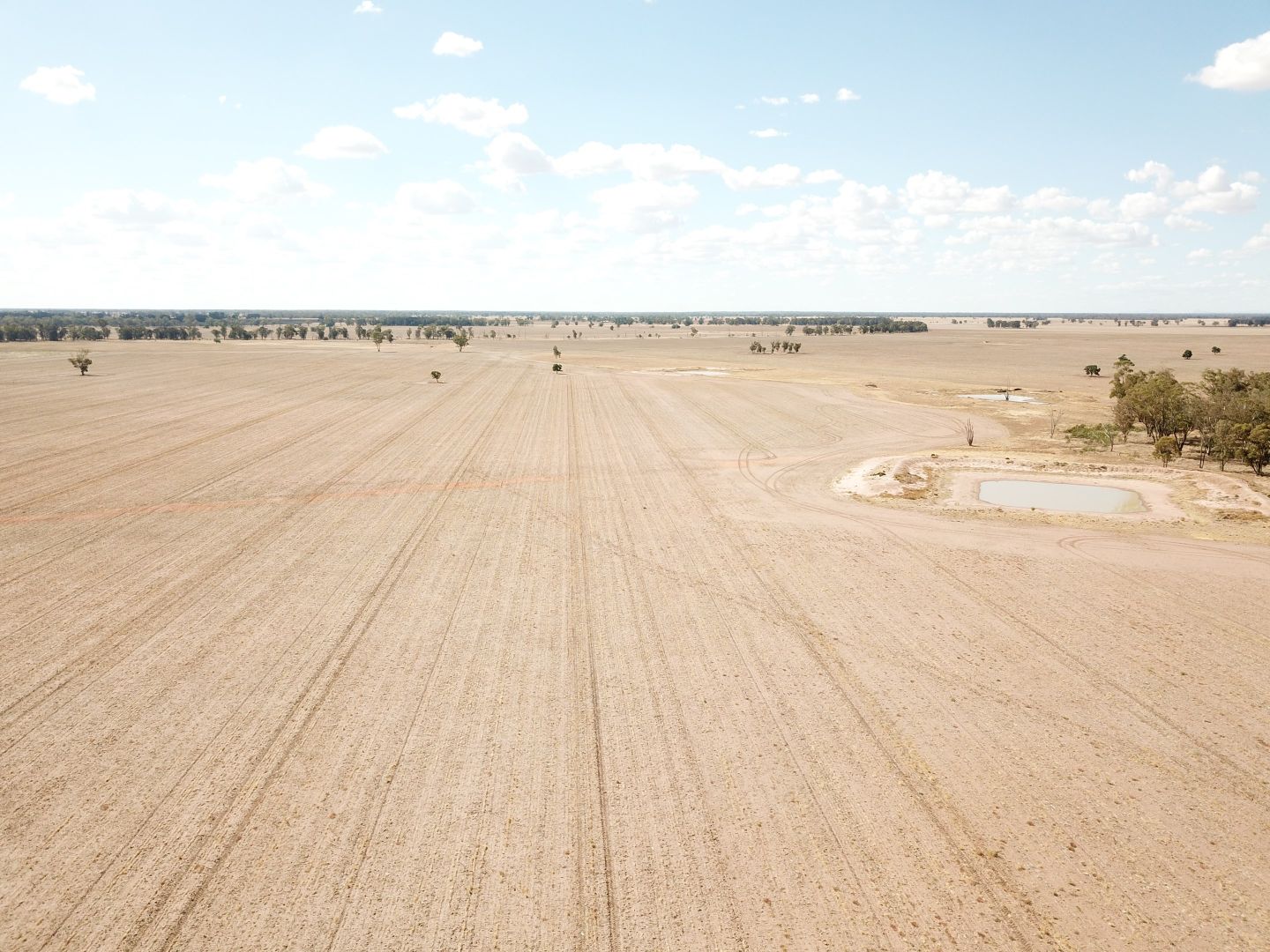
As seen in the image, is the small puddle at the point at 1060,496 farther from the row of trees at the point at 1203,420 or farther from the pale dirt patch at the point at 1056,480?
the row of trees at the point at 1203,420

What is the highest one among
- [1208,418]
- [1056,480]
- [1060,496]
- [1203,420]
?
[1208,418]

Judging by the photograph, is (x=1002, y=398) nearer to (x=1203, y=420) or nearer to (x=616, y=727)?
(x=1203, y=420)

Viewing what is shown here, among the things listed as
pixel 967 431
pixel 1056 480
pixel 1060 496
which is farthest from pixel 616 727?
pixel 967 431

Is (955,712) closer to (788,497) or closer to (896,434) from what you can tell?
(788,497)

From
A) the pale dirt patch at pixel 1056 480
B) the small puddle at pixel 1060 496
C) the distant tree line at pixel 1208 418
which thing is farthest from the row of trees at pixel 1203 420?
the small puddle at pixel 1060 496

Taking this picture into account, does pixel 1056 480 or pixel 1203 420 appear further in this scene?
pixel 1203 420

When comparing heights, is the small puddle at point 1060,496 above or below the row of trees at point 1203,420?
below

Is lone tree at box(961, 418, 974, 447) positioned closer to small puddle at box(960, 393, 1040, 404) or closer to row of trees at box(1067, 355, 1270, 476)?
row of trees at box(1067, 355, 1270, 476)
